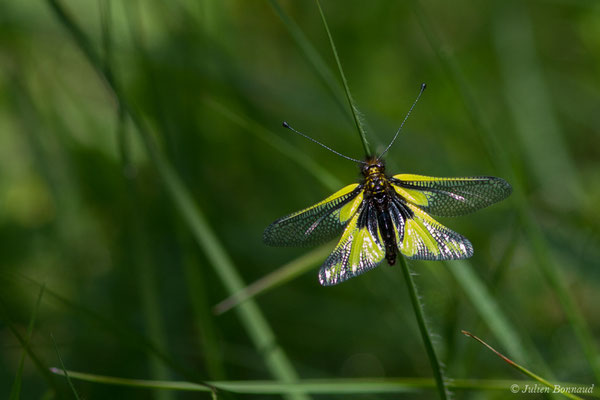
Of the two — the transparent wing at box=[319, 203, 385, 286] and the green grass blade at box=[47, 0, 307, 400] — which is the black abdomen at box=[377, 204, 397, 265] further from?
the green grass blade at box=[47, 0, 307, 400]

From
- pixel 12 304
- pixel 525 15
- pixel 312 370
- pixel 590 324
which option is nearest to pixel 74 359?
pixel 12 304

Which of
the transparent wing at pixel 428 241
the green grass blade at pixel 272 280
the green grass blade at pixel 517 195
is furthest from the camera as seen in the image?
the green grass blade at pixel 272 280

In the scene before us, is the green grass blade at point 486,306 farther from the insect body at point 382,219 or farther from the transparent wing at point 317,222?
the transparent wing at point 317,222

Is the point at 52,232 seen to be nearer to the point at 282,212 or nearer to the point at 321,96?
the point at 282,212

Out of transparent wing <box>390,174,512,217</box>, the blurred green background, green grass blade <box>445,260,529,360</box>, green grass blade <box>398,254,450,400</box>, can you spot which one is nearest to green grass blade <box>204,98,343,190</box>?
the blurred green background

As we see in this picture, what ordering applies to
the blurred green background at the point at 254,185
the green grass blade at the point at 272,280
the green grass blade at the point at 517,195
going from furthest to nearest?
the blurred green background at the point at 254,185 < the green grass blade at the point at 272,280 < the green grass blade at the point at 517,195

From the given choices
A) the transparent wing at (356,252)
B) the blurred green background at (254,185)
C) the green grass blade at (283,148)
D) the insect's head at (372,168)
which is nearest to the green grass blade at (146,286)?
the blurred green background at (254,185)
